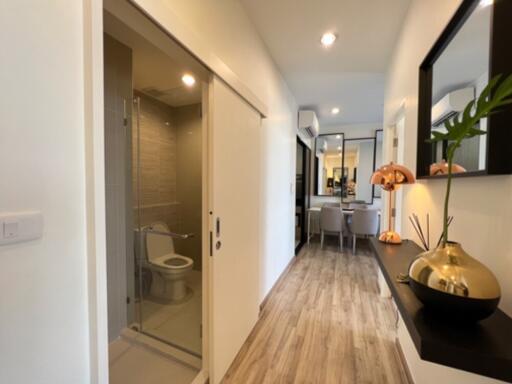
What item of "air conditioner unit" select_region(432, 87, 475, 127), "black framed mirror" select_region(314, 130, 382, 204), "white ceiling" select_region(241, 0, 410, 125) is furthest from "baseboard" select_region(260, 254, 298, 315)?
"white ceiling" select_region(241, 0, 410, 125)

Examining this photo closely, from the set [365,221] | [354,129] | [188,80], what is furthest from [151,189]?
[354,129]

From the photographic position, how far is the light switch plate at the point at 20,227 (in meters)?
0.62

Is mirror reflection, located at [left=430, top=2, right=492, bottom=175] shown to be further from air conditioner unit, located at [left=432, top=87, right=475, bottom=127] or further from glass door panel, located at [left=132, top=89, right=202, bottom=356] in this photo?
glass door panel, located at [left=132, top=89, right=202, bottom=356]

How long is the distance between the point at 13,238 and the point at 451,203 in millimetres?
1587

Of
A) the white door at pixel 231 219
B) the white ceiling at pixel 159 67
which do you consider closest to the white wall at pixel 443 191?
the white door at pixel 231 219

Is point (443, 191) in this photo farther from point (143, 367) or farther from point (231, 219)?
point (143, 367)

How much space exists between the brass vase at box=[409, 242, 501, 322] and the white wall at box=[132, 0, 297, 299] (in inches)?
54.9

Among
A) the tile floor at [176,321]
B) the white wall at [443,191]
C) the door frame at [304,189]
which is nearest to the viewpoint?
the white wall at [443,191]

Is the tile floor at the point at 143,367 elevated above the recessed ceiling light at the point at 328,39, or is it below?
below

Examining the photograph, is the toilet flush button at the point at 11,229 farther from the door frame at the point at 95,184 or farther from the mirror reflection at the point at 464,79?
the mirror reflection at the point at 464,79

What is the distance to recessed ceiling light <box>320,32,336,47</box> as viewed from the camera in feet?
7.31

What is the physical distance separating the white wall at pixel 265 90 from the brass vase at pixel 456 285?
1394 millimetres

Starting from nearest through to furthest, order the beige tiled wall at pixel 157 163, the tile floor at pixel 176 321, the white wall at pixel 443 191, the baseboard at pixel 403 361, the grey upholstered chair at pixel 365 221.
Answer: the white wall at pixel 443 191
the baseboard at pixel 403 361
the tile floor at pixel 176 321
the beige tiled wall at pixel 157 163
the grey upholstered chair at pixel 365 221

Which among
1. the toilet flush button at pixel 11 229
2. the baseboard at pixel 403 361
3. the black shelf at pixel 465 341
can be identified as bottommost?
the baseboard at pixel 403 361
